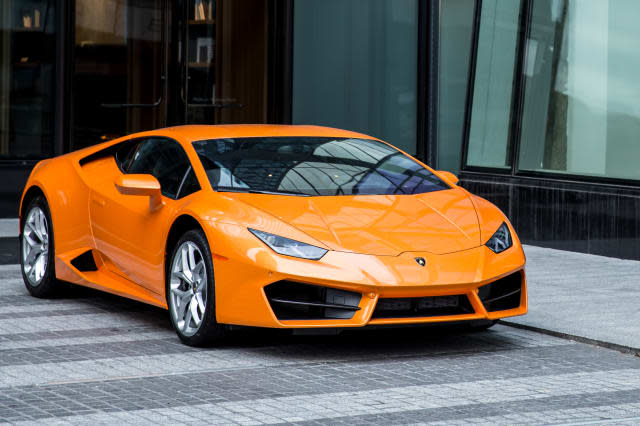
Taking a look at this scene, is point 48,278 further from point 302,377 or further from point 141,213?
point 302,377

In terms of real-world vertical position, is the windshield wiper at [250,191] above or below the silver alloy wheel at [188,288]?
above

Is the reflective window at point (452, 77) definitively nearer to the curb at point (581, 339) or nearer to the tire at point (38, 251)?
the tire at point (38, 251)

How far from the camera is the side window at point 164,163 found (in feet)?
25.6

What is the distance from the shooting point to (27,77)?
15164 mm

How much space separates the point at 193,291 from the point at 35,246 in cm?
248

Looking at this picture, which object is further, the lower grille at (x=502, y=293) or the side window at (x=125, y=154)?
the side window at (x=125, y=154)

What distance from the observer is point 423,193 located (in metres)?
7.79

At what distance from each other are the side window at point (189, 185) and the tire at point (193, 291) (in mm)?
368

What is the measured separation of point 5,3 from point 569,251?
745 cm

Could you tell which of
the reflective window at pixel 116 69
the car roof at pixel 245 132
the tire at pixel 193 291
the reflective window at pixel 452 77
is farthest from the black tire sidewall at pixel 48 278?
the reflective window at pixel 452 77

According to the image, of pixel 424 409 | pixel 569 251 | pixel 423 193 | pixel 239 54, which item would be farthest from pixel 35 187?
pixel 239 54

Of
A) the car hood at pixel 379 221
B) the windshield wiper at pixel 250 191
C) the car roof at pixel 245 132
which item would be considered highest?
the car roof at pixel 245 132

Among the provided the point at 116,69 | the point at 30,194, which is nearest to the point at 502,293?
the point at 30,194

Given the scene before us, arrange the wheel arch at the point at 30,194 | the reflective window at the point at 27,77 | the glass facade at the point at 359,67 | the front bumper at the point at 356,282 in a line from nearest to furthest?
the front bumper at the point at 356,282 → the wheel arch at the point at 30,194 → the reflective window at the point at 27,77 → the glass facade at the point at 359,67
